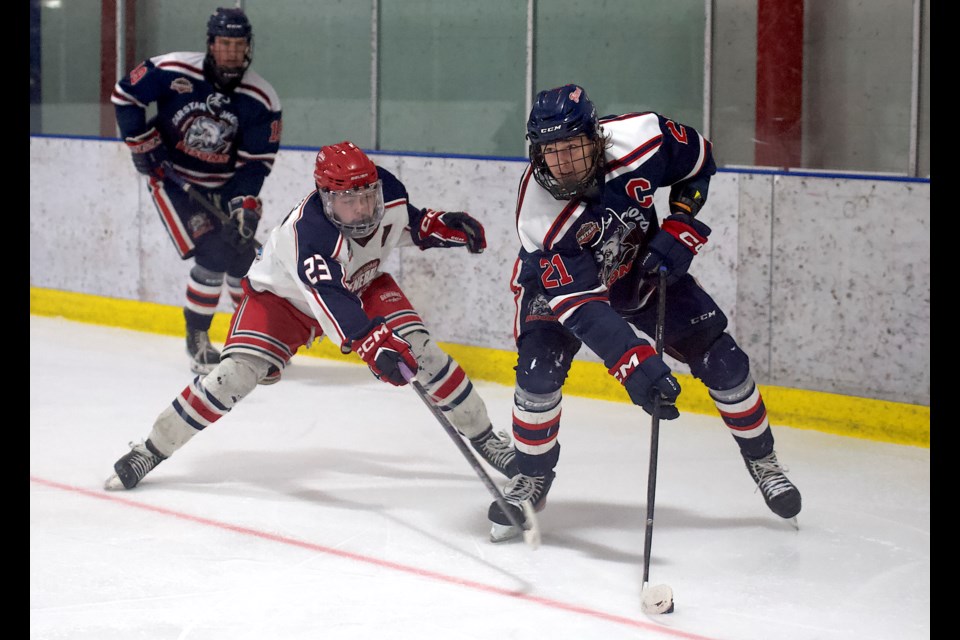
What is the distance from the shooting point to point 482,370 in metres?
5.45

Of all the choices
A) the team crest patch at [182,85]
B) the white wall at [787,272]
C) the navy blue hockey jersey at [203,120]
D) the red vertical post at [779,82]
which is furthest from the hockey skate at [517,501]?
the team crest patch at [182,85]

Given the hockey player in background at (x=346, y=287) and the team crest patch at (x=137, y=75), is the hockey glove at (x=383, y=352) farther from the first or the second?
the team crest patch at (x=137, y=75)

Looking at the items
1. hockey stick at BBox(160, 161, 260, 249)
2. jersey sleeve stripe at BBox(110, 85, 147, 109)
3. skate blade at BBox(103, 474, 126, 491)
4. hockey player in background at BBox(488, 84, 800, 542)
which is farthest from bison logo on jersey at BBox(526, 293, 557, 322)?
jersey sleeve stripe at BBox(110, 85, 147, 109)

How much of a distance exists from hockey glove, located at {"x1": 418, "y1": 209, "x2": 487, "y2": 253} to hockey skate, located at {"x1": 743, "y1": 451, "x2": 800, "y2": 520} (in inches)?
36.7

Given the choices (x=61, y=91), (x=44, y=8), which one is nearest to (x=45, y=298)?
(x=61, y=91)

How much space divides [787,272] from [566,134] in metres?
1.78

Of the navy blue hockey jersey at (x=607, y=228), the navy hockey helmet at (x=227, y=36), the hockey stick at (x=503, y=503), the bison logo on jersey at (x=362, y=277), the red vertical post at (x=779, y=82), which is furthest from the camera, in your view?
the navy hockey helmet at (x=227, y=36)

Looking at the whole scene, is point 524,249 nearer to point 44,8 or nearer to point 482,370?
point 482,370

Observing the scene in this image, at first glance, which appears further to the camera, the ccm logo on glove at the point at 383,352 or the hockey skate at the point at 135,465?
the hockey skate at the point at 135,465

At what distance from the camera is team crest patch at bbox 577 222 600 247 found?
3.21 m

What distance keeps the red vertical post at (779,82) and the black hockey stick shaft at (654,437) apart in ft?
5.71

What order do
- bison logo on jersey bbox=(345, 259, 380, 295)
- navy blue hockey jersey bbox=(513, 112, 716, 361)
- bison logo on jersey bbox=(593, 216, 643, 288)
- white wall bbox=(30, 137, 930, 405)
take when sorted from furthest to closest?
1. white wall bbox=(30, 137, 930, 405)
2. bison logo on jersey bbox=(345, 259, 380, 295)
3. bison logo on jersey bbox=(593, 216, 643, 288)
4. navy blue hockey jersey bbox=(513, 112, 716, 361)

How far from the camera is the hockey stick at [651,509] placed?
2.94m

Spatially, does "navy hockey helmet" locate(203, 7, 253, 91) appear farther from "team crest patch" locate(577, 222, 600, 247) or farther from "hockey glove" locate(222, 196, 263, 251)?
"team crest patch" locate(577, 222, 600, 247)
